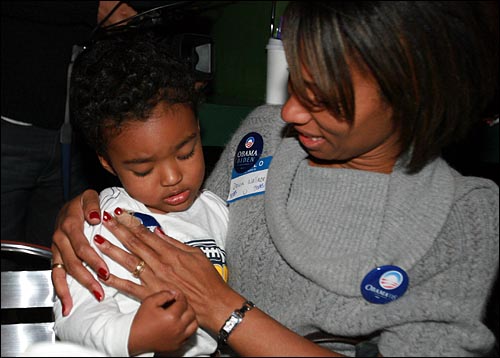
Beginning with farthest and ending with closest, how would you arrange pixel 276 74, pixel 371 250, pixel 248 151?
pixel 276 74 < pixel 248 151 < pixel 371 250

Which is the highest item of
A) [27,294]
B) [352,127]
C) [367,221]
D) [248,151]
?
[352,127]

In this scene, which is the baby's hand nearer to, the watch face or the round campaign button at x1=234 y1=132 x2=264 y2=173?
the watch face

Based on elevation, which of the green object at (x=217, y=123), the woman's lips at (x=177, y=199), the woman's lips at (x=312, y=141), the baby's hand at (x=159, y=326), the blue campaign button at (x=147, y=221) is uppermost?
the woman's lips at (x=312, y=141)

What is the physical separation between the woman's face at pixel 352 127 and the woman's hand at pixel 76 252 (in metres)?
0.49

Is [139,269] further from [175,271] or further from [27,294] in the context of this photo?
[27,294]

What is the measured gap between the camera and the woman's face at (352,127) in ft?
3.99

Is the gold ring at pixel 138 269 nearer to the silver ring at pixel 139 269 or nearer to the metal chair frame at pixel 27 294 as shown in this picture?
the silver ring at pixel 139 269

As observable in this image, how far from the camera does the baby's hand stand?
3.52 feet

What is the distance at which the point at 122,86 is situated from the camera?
4.36ft

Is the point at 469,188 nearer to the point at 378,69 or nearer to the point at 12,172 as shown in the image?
the point at 378,69

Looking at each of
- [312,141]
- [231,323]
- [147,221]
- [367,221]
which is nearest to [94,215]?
[147,221]

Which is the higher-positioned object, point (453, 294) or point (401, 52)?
point (401, 52)

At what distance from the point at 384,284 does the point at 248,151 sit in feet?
1.71

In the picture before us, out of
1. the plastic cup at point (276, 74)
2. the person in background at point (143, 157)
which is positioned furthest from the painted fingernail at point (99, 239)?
the plastic cup at point (276, 74)
